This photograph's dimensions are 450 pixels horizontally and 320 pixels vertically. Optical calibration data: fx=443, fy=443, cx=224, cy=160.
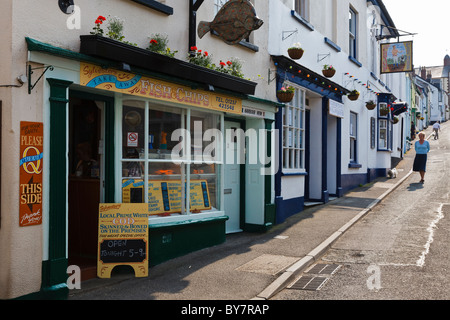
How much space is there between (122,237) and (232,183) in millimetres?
3615

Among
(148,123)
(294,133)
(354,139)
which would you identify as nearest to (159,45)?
(148,123)

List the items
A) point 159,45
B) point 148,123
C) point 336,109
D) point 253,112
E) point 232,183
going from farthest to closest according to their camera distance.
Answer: point 336,109 < point 232,183 < point 253,112 < point 148,123 < point 159,45

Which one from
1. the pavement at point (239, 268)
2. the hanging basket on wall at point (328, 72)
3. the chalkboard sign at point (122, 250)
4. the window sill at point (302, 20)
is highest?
the window sill at point (302, 20)

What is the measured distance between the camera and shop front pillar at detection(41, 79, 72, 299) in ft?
16.6

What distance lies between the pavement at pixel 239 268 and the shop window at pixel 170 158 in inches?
36.1

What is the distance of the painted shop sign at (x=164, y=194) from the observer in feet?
21.1

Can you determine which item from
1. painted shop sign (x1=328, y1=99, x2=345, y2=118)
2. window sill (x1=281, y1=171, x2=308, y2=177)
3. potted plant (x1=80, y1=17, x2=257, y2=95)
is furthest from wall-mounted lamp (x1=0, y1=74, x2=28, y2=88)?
painted shop sign (x1=328, y1=99, x2=345, y2=118)

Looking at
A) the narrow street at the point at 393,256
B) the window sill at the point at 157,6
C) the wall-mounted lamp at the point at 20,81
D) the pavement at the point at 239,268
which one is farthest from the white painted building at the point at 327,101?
the wall-mounted lamp at the point at 20,81

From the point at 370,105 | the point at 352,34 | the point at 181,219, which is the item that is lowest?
the point at 181,219

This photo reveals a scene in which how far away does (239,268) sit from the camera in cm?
656

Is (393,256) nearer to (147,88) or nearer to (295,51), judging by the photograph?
(147,88)

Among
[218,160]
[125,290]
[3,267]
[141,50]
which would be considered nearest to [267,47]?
[218,160]

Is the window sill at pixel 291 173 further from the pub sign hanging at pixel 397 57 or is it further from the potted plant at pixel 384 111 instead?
the pub sign hanging at pixel 397 57
